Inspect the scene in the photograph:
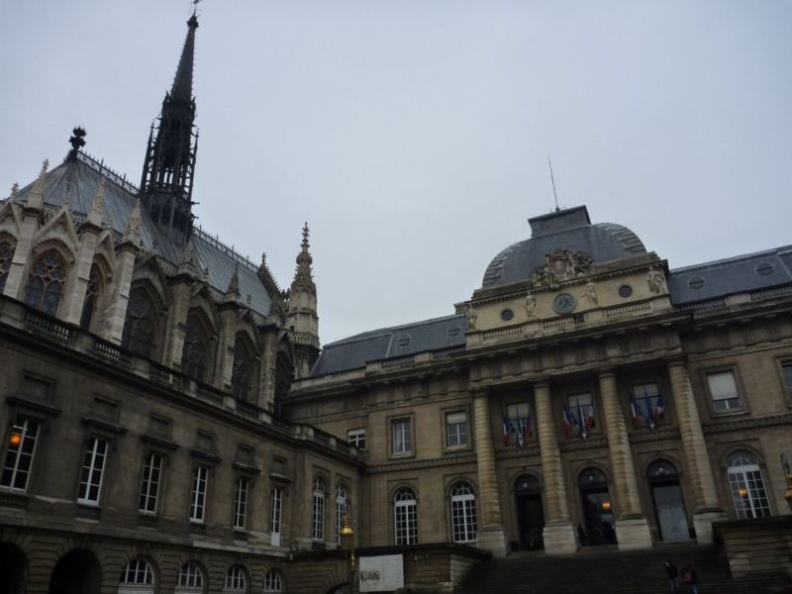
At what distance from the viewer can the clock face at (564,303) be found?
123 feet

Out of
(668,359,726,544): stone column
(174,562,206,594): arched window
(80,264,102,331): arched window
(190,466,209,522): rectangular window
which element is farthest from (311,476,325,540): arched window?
(668,359,726,544): stone column

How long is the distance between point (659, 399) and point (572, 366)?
4.68 metres

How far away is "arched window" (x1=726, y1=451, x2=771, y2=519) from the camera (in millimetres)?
30844

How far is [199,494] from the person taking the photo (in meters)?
27.9

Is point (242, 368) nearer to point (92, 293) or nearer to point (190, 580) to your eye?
point (92, 293)

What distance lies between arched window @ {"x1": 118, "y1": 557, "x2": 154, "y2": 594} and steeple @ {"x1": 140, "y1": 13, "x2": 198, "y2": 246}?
31788mm

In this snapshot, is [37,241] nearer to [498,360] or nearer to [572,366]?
[498,360]

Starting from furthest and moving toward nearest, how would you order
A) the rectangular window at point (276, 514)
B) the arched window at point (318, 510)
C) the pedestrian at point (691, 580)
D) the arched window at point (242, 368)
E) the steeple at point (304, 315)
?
the steeple at point (304, 315)
the arched window at point (242, 368)
the arched window at point (318, 510)
the rectangular window at point (276, 514)
the pedestrian at point (691, 580)

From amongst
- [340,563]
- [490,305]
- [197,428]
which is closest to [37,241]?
[197,428]

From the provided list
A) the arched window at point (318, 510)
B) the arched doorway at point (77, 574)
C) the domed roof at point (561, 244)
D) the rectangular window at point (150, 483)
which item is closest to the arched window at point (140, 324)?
the rectangular window at point (150, 483)

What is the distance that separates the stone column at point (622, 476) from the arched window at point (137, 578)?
68.3 ft

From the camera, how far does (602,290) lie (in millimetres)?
37188

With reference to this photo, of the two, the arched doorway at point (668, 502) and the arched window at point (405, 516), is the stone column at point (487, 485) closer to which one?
the arched window at point (405, 516)

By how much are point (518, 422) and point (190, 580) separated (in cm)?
1920
